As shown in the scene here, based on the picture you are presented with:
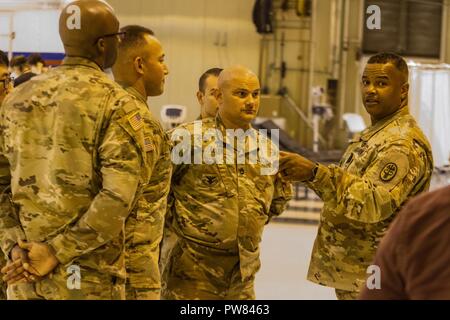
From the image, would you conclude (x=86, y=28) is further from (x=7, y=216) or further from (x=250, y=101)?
(x=250, y=101)

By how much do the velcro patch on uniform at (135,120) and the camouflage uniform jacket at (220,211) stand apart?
994mm

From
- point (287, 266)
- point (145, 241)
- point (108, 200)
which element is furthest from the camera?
point (287, 266)

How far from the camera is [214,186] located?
3426 mm

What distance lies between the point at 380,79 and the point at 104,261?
4.53 ft

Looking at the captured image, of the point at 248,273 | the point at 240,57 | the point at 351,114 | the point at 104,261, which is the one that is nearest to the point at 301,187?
the point at 351,114

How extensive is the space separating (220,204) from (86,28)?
3.71ft

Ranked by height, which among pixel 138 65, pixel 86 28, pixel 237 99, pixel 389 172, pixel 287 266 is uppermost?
pixel 86 28

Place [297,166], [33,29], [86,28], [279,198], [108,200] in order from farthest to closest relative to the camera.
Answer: [33,29], [279,198], [297,166], [86,28], [108,200]

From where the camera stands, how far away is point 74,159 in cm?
242

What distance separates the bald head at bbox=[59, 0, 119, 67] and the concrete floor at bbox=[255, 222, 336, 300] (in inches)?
114

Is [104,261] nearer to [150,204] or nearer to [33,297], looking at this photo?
[33,297]

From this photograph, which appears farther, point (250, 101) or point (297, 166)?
point (250, 101)

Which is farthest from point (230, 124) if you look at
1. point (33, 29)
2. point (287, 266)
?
point (33, 29)

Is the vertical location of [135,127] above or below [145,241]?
above
